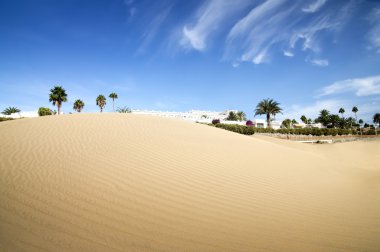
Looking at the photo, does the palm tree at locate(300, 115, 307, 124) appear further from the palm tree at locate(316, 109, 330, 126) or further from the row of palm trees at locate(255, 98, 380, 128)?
the palm tree at locate(316, 109, 330, 126)

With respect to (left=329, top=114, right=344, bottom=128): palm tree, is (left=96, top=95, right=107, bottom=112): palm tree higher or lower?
higher

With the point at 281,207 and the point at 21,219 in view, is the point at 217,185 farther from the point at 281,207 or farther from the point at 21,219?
the point at 21,219

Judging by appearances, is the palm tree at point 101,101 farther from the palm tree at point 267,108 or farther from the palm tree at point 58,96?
the palm tree at point 267,108

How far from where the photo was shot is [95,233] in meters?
2.58

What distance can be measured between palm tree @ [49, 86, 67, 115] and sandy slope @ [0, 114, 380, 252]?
44.5m

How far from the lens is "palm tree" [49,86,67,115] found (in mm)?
44584

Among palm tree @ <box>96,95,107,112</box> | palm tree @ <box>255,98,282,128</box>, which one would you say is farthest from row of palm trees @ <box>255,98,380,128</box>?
palm tree @ <box>96,95,107,112</box>

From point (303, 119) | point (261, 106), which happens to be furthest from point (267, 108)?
point (303, 119)

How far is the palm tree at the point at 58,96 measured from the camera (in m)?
44.6

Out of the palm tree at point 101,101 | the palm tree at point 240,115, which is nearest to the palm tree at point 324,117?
the palm tree at point 240,115

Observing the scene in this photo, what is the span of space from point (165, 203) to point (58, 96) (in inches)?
1969

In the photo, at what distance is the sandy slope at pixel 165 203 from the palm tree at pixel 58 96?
4454 centimetres

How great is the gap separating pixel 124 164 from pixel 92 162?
0.71 metres

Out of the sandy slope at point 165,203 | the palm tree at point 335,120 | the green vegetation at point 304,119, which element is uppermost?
the green vegetation at point 304,119
